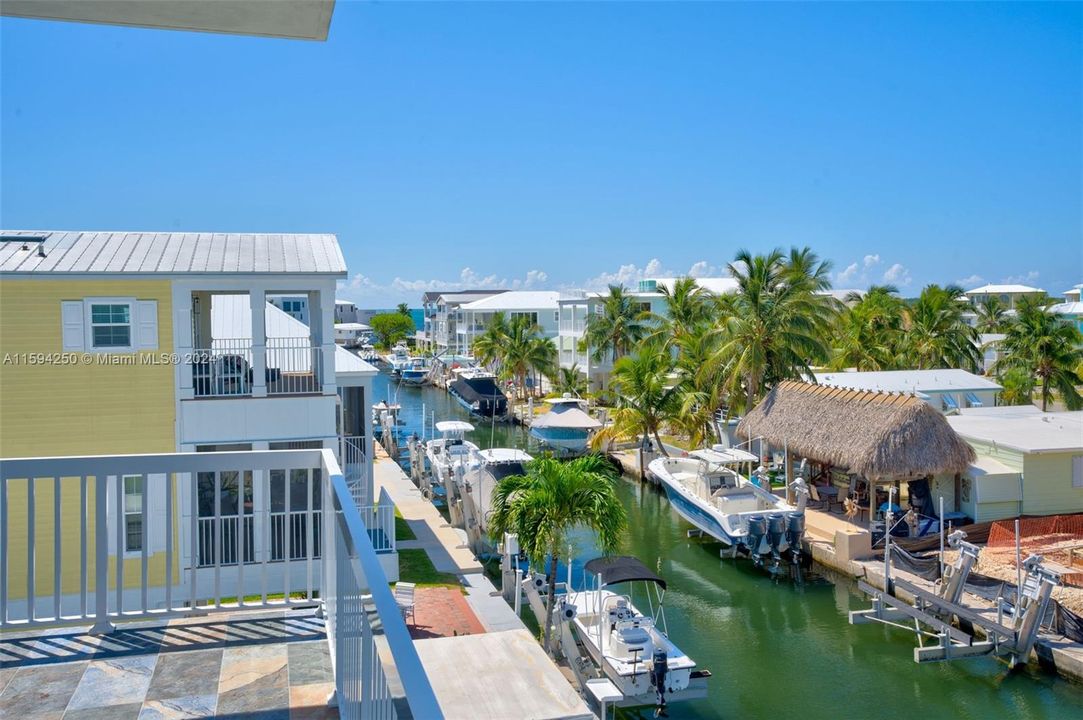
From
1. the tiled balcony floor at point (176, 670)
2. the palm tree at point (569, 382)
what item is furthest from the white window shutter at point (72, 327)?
the palm tree at point (569, 382)

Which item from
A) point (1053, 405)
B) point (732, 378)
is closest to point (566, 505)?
point (732, 378)

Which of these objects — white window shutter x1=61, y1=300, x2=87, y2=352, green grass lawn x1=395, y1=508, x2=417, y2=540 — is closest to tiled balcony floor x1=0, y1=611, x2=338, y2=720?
white window shutter x1=61, y1=300, x2=87, y2=352

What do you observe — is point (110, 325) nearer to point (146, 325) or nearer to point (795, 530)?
point (146, 325)

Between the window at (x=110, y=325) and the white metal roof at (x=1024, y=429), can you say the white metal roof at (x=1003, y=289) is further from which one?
the window at (x=110, y=325)

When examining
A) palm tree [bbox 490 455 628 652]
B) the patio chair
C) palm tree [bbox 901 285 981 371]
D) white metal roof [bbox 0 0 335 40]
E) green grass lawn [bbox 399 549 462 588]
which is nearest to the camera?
white metal roof [bbox 0 0 335 40]

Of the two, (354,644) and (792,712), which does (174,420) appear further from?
(354,644)

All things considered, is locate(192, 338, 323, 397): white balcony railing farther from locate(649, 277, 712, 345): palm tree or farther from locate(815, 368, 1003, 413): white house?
locate(649, 277, 712, 345): palm tree

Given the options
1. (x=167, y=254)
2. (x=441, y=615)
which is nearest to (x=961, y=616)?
(x=441, y=615)
